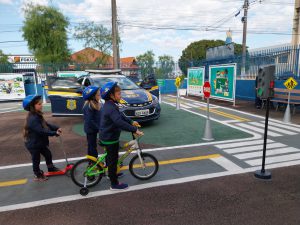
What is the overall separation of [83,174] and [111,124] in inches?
42.7

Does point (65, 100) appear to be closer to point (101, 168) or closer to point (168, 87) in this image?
point (101, 168)

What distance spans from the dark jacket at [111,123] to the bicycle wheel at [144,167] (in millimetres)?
721

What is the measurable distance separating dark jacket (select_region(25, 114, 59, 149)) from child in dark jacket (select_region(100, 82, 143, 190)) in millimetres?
1017

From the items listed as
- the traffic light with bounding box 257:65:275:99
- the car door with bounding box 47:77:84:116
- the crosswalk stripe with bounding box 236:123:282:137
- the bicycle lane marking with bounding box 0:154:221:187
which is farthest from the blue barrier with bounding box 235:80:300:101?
the traffic light with bounding box 257:65:275:99

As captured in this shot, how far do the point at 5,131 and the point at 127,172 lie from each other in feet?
19.8

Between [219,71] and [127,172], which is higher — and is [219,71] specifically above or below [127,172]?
above

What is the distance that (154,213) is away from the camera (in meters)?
3.39

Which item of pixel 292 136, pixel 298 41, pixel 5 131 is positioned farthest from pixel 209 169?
pixel 298 41

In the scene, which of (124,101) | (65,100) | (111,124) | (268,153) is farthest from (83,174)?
(65,100)

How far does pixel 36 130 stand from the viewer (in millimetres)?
4098

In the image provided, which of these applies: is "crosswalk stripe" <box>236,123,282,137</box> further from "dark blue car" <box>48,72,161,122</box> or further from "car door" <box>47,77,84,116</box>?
"car door" <box>47,77,84,116</box>

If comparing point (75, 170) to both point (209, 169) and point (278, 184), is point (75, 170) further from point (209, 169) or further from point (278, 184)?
point (278, 184)

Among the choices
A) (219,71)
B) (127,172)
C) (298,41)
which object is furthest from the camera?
(298,41)

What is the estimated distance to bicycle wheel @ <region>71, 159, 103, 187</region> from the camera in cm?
405
